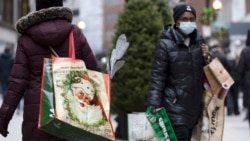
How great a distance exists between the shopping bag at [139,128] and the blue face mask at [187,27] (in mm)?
878

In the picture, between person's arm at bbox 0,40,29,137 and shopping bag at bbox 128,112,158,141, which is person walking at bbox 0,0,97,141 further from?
shopping bag at bbox 128,112,158,141

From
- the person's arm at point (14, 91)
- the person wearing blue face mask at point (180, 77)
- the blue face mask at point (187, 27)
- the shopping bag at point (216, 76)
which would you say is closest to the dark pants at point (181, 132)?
the person wearing blue face mask at point (180, 77)

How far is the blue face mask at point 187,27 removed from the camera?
251 inches

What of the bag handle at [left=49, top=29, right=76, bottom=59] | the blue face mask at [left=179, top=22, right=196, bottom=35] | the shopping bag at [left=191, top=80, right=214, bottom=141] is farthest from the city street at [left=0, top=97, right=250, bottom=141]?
the bag handle at [left=49, top=29, right=76, bottom=59]

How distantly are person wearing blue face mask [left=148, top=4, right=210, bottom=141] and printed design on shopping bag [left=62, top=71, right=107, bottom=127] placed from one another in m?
1.25

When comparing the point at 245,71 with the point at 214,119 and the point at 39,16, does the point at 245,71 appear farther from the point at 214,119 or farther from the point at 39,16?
the point at 39,16

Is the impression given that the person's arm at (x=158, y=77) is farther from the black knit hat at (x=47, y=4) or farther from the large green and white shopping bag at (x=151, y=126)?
the black knit hat at (x=47, y=4)

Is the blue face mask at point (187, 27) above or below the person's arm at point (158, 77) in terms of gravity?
above

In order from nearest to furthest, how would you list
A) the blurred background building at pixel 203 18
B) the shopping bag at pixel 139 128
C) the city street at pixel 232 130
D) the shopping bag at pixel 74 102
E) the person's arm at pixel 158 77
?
the shopping bag at pixel 74 102 → the shopping bag at pixel 139 128 → the person's arm at pixel 158 77 → the city street at pixel 232 130 → the blurred background building at pixel 203 18

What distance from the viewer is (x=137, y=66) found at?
10672 mm

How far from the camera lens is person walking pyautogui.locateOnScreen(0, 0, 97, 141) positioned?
5.31 metres

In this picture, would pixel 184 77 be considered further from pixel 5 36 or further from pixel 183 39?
pixel 5 36

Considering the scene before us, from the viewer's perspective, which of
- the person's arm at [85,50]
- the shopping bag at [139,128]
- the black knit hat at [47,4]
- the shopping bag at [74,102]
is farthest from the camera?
the shopping bag at [139,128]

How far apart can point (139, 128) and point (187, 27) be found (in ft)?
3.36
